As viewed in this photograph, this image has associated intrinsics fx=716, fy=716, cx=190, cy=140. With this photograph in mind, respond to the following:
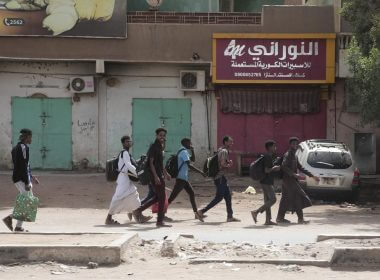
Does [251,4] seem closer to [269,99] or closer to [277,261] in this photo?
[269,99]

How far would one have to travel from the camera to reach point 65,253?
8328 millimetres

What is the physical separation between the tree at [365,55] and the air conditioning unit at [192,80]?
4.90 metres

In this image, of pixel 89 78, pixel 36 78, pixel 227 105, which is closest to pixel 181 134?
pixel 227 105

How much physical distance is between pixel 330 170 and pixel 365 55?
10.4 ft

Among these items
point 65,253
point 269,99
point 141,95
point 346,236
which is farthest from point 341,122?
point 65,253

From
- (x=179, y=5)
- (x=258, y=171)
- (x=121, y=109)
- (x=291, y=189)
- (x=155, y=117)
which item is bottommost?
(x=291, y=189)

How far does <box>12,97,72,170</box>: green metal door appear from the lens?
2198 cm

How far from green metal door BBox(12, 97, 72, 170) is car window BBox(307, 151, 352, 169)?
828 cm

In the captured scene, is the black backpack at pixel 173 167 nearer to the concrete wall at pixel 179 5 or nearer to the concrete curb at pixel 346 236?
the concrete curb at pixel 346 236

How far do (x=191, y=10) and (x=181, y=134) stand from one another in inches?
155

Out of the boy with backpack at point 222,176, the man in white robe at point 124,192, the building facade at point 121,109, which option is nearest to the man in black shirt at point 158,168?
the man in white robe at point 124,192

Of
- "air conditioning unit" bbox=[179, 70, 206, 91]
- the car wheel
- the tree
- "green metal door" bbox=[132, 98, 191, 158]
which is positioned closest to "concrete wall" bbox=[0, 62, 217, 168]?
"green metal door" bbox=[132, 98, 191, 158]

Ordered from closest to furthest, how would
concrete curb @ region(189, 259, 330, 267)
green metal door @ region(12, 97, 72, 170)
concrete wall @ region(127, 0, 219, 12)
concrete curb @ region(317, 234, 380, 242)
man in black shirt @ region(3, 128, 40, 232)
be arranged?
1. concrete curb @ region(189, 259, 330, 267)
2. concrete curb @ region(317, 234, 380, 242)
3. man in black shirt @ region(3, 128, 40, 232)
4. green metal door @ region(12, 97, 72, 170)
5. concrete wall @ region(127, 0, 219, 12)

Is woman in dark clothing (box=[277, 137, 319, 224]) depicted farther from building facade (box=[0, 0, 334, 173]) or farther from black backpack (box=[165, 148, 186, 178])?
building facade (box=[0, 0, 334, 173])
